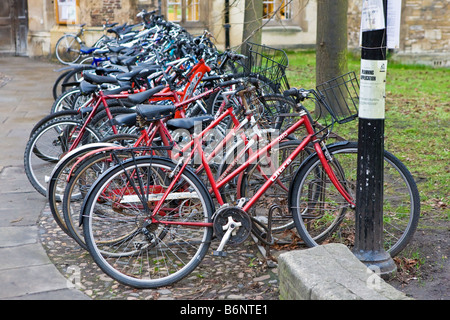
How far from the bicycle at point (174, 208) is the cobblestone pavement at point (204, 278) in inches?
3.8

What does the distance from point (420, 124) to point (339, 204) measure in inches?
199

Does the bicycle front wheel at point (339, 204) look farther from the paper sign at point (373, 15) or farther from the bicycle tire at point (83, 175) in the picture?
the bicycle tire at point (83, 175)

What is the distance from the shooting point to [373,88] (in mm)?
3982

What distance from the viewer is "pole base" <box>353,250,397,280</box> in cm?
414

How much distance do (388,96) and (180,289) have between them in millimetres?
8552

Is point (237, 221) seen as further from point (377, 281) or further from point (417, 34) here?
point (417, 34)

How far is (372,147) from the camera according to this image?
4047mm

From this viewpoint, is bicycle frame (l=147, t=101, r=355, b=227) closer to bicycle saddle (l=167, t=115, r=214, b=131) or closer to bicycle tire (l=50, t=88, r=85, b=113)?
bicycle saddle (l=167, t=115, r=214, b=131)

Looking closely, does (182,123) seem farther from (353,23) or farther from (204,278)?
(353,23)

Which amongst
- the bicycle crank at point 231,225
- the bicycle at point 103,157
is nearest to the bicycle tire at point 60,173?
the bicycle at point 103,157

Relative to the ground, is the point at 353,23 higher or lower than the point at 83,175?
higher

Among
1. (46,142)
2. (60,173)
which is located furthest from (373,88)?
(46,142)

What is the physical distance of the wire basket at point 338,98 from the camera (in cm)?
430

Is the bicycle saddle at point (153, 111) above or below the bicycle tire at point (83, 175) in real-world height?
above
